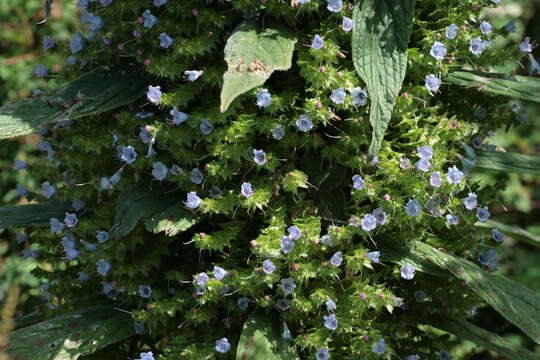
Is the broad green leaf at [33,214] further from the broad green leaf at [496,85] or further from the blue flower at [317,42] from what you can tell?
the broad green leaf at [496,85]

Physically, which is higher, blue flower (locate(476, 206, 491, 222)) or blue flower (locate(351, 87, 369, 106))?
blue flower (locate(351, 87, 369, 106))

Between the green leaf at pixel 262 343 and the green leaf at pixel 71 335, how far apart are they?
1.37 feet

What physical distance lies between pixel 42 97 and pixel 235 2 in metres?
0.70

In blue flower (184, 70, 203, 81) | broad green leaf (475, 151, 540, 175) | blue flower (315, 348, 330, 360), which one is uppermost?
blue flower (184, 70, 203, 81)

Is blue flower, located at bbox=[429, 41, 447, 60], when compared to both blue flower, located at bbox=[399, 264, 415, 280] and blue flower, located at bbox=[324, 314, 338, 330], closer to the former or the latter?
blue flower, located at bbox=[399, 264, 415, 280]

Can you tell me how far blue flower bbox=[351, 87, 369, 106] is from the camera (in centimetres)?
146

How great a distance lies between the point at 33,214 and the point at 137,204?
0.60 m

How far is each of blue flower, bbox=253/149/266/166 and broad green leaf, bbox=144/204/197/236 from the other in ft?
0.83

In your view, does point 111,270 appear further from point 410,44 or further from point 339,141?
point 410,44

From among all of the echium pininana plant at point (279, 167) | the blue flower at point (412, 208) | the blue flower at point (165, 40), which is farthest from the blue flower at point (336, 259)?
the blue flower at point (165, 40)

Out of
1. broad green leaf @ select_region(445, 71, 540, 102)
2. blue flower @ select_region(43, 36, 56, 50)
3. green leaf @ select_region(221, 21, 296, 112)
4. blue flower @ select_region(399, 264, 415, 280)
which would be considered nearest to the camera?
green leaf @ select_region(221, 21, 296, 112)

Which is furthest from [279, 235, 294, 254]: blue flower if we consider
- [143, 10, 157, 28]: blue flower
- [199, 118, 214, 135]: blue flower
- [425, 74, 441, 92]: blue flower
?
[143, 10, 157, 28]: blue flower

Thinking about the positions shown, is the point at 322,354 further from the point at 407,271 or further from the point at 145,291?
the point at 145,291

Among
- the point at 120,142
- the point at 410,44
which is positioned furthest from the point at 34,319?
the point at 410,44
